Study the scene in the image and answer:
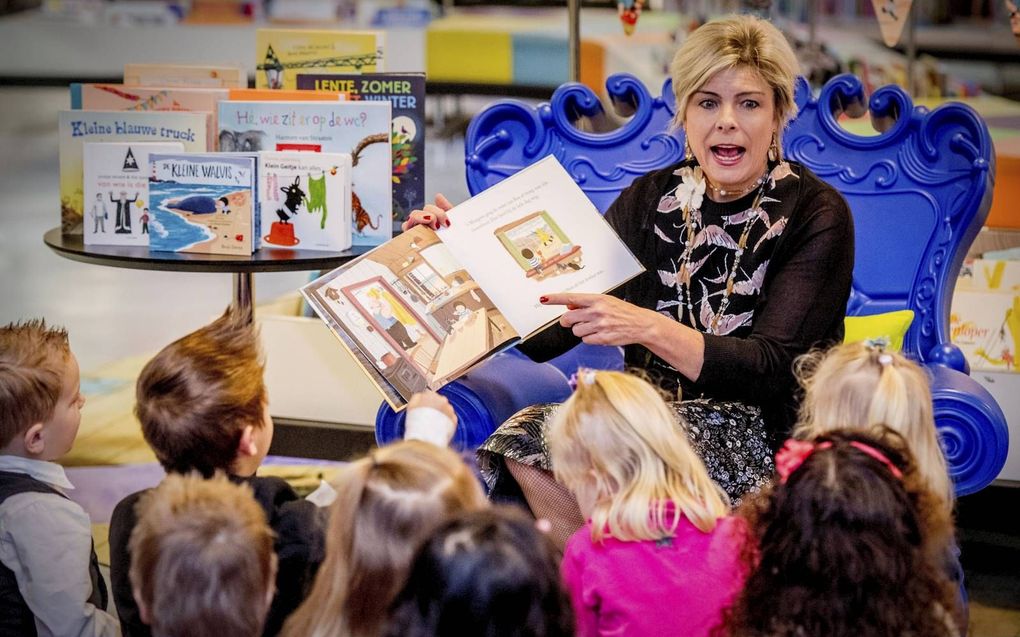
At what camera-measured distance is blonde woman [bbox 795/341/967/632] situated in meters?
2.10

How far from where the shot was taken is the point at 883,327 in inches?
114

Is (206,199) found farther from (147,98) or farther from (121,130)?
(147,98)

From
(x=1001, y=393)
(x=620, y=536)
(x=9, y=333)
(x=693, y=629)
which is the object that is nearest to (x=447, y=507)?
(x=620, y=536)

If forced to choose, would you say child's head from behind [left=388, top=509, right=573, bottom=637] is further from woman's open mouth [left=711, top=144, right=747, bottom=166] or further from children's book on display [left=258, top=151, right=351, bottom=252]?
children's book on display [left=258, top=151, right=351, bottom=252]

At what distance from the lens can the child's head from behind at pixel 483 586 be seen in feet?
4.73

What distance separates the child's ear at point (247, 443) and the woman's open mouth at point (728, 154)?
44.8 inches

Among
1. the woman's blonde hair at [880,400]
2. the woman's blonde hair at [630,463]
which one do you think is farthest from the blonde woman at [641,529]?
the woman's blonde hair at [880,400]

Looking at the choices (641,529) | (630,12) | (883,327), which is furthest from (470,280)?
(630,12)

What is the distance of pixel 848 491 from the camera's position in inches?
67.1

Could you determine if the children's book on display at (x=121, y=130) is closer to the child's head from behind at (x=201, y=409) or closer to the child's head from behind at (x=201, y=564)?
the child's head from behind at (x=201, y=409)

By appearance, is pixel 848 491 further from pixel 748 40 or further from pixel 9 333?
pixel 9 333

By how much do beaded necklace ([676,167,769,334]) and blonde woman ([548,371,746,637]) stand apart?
0.69 m

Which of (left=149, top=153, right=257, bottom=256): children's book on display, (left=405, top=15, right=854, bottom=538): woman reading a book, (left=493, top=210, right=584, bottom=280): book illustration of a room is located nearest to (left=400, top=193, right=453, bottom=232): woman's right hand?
(left=405, top=15, right=854, bottom=538): woman reading a book

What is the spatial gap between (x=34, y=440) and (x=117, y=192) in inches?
40.2
